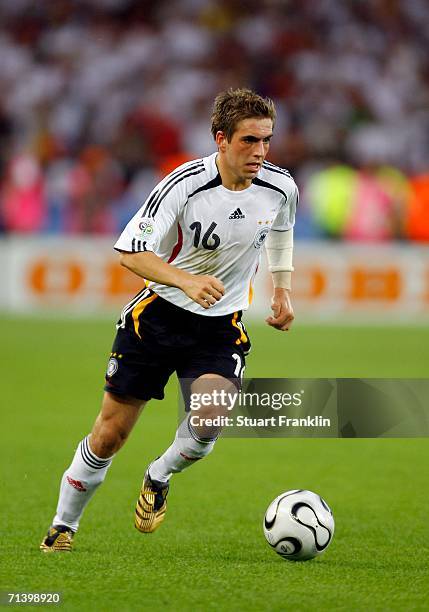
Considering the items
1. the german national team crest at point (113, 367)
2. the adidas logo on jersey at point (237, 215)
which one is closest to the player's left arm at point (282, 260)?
the adidas logo on jersey at point (237, 215)

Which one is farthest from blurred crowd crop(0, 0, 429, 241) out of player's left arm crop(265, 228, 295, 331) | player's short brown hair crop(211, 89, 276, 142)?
player's short brown hair crop(211, 89, 276, 142)

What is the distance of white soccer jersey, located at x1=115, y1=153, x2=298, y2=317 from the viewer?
554 centimetres

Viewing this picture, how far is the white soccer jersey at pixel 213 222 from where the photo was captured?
218 inches

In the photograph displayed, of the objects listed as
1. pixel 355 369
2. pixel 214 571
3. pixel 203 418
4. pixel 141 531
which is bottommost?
pixel 214 571

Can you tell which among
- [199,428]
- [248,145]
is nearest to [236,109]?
[248,145]

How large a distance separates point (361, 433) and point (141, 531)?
1205 millimetres

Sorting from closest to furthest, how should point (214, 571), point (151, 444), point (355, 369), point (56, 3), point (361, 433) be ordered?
point (214, 571) → point (361, 433) → point (151, 444) → point (355, 369) → point (56, 3)

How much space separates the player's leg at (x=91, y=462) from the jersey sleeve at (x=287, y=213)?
1.13 m

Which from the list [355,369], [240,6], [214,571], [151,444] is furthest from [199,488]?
[240,6]

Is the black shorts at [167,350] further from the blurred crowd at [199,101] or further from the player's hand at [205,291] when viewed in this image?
the blurred crowd at [199,101]

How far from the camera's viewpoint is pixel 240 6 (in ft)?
69.3

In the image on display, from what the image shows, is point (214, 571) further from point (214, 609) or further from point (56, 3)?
point (56, 3)

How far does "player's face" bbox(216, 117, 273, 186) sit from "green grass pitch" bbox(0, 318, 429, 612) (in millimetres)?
1783

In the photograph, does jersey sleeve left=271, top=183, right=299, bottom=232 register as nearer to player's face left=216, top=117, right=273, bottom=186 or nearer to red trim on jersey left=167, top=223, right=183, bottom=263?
player's face left=216, top=117, right=273, bottom=186
